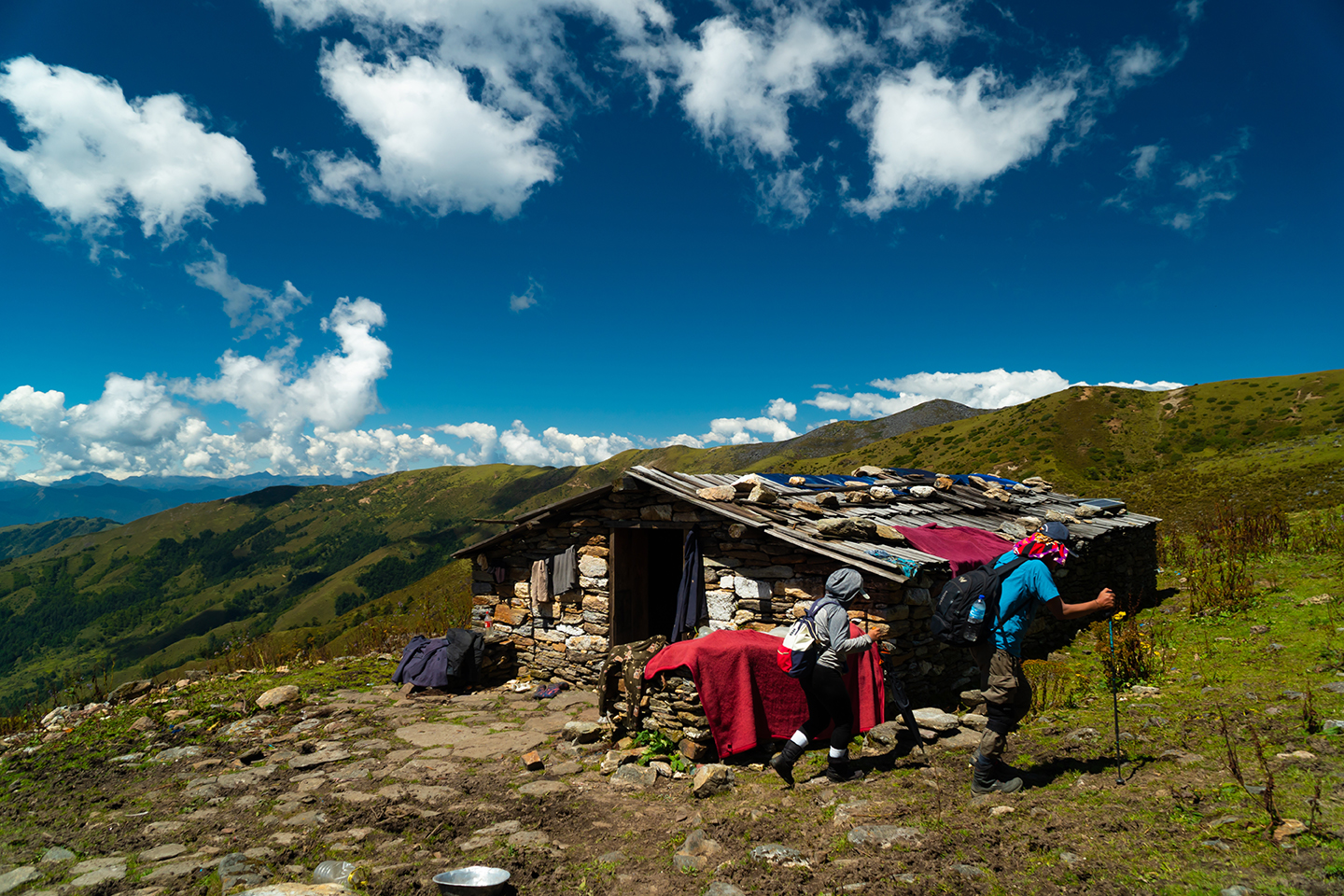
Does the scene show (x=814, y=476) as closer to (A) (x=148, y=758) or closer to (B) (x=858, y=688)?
(B) (x=858, y=688)

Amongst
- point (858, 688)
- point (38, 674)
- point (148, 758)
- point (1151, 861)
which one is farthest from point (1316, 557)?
point (38, 674)

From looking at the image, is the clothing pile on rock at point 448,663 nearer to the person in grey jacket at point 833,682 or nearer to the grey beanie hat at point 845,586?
the person in grey jacket at point 833,682

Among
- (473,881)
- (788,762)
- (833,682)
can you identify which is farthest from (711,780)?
(473,881)

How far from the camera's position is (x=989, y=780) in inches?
206

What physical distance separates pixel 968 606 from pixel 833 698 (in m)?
1.76

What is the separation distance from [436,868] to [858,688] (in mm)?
4982

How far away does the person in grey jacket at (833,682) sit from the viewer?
5.98m

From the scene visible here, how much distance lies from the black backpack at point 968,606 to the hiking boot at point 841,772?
1826mm

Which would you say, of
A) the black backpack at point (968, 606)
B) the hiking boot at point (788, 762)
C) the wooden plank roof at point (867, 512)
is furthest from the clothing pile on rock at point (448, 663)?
the black backpack at point (968, 606)

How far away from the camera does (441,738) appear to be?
357 inches

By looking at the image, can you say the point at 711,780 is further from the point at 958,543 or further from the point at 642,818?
the point at 958,543

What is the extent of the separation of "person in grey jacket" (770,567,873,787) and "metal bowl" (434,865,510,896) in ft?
9.88

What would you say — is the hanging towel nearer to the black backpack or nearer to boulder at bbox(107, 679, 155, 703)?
the black backpack

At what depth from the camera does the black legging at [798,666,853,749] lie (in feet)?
19.9
